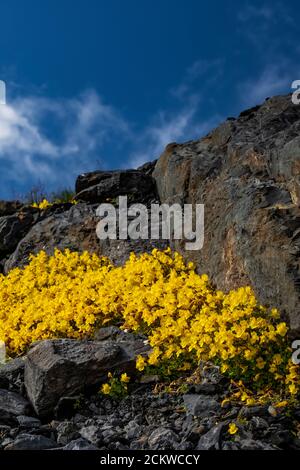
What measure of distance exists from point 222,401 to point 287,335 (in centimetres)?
136

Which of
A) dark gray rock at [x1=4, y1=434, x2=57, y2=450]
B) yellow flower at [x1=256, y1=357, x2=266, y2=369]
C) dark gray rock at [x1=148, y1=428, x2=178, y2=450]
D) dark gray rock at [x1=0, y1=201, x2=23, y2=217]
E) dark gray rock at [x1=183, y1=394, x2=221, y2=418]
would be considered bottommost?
dark gray rock at [x1=4, y1=434, x2=57, y2=450]

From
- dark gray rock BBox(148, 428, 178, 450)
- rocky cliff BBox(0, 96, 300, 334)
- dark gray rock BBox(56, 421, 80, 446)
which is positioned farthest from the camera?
rocky cliff BBox(0, 96, 300, 334)

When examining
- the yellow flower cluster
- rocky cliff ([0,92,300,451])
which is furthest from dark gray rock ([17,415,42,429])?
the yellow flower cluster

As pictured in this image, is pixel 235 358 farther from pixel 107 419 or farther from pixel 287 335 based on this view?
pixel 107 419

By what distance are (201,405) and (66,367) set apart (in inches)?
71.2

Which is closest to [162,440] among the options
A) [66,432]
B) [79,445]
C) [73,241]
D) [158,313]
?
[79,445]

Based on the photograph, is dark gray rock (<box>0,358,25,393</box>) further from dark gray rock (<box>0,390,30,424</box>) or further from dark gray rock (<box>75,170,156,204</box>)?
dark gray rock (<box>75,170,156,204</box>)

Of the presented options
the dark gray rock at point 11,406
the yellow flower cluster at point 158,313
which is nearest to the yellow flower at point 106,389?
the yellow flower cluster at point 158,313

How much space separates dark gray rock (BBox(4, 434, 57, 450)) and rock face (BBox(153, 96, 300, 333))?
3232 millimetres

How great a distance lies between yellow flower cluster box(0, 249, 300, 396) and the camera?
7.33 m

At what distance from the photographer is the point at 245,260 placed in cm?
888

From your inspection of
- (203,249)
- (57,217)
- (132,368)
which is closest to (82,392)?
(132,368)

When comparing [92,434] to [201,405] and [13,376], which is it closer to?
[201,405]

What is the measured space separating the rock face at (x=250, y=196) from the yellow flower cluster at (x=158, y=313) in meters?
0.33
